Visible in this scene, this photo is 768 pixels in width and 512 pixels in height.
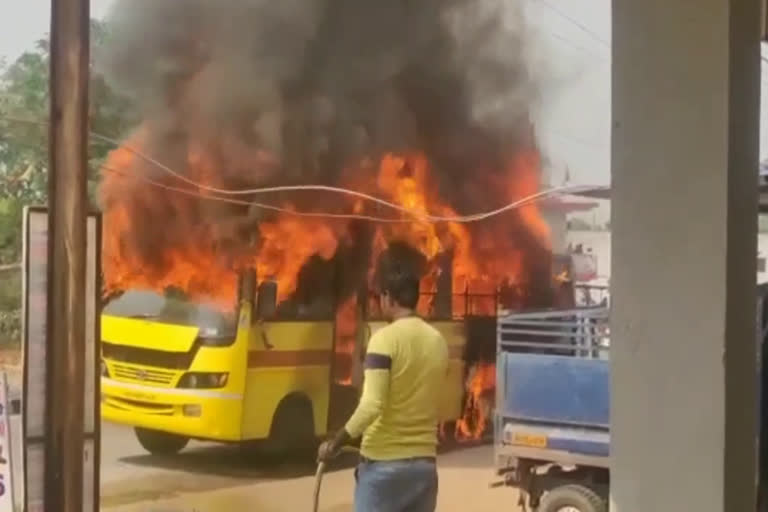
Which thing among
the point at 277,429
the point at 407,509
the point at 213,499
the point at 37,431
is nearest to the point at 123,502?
the point at 213,499

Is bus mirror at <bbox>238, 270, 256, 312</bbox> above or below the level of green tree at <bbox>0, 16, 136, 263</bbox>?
below

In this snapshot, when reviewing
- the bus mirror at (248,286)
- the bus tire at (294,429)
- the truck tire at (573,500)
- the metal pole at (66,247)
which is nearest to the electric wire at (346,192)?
the bus mirror at (248,286)

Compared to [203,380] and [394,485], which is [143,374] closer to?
[203,380]

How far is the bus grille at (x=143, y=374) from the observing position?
20.1ft

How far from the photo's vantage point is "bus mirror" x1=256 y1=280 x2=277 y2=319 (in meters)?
6.74

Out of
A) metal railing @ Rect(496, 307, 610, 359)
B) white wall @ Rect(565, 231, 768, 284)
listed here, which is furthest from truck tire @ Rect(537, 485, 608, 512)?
white wall @ Rect(565, 231, 768, 284)

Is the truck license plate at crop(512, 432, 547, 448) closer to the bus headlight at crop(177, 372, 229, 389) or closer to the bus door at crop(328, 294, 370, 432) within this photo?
the bus door at crop(328, 294, 370, 432)

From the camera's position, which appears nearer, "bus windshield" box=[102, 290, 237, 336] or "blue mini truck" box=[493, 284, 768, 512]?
"blue mini truck" box=[493, 284, 768, 512]

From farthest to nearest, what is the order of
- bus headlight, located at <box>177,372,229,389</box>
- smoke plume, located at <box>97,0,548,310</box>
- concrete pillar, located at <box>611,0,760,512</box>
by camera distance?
1. smoke plume, located at <box>97,0,548,310</box>
2. bus headlight, located at <box>177,372,229,389</box>
3. concrete pillar, located at <box>611,0,760,512</box>

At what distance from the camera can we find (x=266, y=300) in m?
6.94

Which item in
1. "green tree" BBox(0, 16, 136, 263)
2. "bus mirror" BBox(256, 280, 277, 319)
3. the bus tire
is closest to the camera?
"green tree" BBox(0, 16, 136, 263)

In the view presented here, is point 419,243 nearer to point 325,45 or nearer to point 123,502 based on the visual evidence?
point 325,45

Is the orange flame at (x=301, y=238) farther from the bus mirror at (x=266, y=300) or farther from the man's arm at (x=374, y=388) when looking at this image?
the man's arm at (x=374, y=388)

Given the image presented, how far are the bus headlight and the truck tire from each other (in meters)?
2.20
